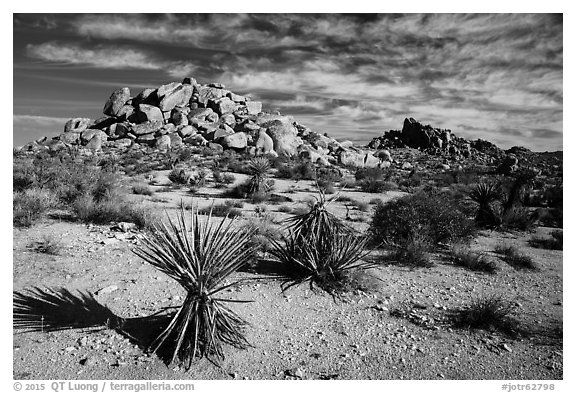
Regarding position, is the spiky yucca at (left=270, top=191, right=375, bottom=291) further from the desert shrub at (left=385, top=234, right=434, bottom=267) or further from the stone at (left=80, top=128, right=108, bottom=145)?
the stone at (left=80, top=128, right=108, bottom=145)

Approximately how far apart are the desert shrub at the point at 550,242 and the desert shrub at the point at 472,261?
305 cm

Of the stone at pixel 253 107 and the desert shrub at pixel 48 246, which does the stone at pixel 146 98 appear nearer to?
the stone at pixel 253 107

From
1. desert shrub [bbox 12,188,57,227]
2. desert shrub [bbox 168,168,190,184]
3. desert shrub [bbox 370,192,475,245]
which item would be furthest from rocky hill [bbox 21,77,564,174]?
desert shrub [bbox 12,188,57,227]

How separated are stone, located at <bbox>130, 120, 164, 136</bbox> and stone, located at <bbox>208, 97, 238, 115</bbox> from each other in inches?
416

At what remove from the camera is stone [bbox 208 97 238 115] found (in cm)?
5672

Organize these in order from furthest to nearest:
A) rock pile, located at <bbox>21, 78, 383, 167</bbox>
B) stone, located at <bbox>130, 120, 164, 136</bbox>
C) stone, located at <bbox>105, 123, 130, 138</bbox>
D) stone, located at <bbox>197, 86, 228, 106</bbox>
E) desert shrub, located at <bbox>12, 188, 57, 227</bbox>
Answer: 1. stone, located at <bbox>197, 86, 228, 106</bbox>
2. stone, located at <bbox>105, 123, 130, 138</bbox>
3. stone, located at <bbox>130, 120, 164, 136</bbox>
4. rock pile, located at <bbox>21, 78, 383, 167</bbox>
5. desert shrub, located at <bbox>12, 188, 57, 227</bbox>

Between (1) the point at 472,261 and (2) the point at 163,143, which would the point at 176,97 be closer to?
(2) the point at 163,143

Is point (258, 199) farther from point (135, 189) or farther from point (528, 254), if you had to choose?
point (528, 254)

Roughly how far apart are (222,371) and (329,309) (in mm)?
2199

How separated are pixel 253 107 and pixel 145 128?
19.7 metres

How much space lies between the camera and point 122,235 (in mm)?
8844

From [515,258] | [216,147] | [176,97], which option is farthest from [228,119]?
[515,258]

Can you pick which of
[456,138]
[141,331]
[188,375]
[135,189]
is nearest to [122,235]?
[141,331]

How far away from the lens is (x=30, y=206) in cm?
972
